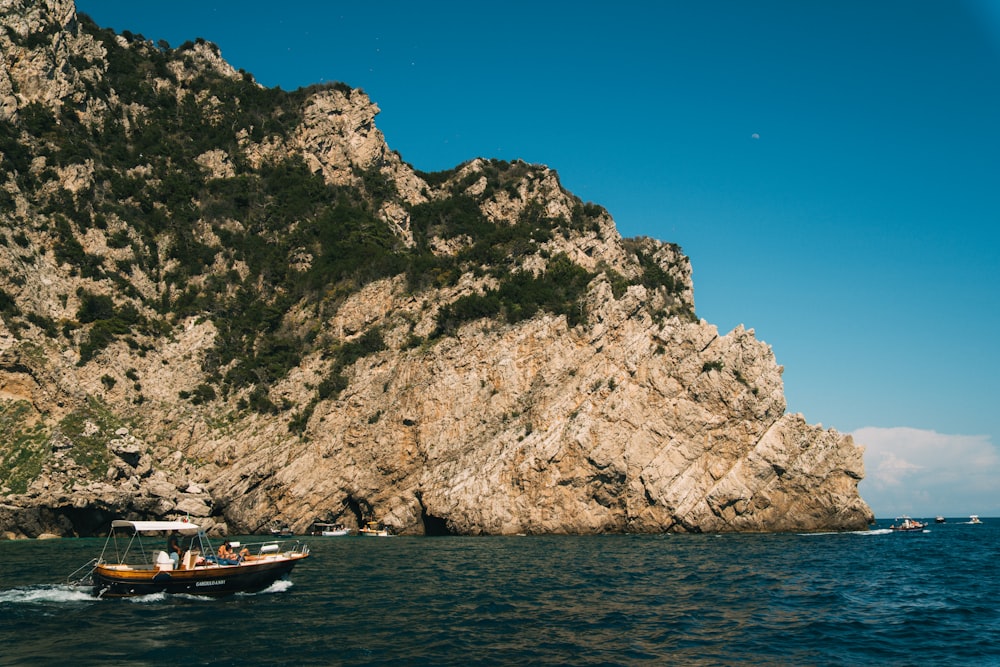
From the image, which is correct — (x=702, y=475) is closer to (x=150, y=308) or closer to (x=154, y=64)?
(x=150, y=308)

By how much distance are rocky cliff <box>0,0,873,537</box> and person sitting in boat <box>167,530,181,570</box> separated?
3244cm

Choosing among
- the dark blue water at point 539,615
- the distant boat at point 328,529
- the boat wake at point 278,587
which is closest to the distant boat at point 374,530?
the distant boat at point 328,529

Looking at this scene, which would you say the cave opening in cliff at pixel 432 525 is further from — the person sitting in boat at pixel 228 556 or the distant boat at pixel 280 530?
the person sitting in boat at pixel 228 556

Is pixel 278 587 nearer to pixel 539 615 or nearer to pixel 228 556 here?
pixel 228 556

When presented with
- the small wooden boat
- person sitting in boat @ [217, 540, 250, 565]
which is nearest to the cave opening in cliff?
person sitting in boat @ [217, 540, 250, 565]

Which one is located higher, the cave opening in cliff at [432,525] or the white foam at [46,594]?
the white foam at [46,594]

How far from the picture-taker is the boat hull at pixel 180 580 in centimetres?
2745

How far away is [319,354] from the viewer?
78.2 metres

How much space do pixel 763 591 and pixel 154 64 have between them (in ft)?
375

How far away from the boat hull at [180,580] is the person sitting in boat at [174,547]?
1291mm

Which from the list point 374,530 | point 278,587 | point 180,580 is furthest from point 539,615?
point 374,530

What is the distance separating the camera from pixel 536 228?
94875 millimetres

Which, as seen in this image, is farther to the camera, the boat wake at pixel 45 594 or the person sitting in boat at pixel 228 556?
the person sitting in boat at pixel 228 556

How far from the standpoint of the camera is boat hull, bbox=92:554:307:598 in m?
27.5
